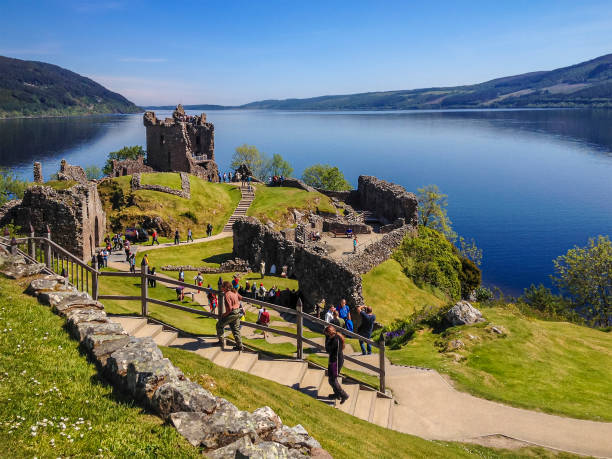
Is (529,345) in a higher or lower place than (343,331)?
lower

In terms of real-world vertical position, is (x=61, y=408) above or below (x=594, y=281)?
above

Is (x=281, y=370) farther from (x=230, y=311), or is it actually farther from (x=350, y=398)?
(x=230, y=311)

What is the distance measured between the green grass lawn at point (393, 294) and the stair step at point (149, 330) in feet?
75.6

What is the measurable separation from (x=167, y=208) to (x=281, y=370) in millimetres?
43967

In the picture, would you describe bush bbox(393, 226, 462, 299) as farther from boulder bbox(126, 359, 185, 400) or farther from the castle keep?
the castle keep

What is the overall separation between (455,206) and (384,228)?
6572 centimetres

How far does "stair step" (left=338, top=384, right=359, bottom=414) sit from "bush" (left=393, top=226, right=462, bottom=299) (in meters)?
30.9

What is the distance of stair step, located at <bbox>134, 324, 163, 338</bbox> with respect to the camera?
52.1 ft

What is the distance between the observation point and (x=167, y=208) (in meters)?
56.7

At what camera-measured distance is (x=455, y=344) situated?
23594mm

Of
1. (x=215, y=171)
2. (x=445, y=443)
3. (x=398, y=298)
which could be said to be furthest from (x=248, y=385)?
(x=215, y=171)

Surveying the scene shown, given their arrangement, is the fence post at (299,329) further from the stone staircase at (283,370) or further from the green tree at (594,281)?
the green tree at (594,281)

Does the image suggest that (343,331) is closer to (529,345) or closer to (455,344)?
(455,344)

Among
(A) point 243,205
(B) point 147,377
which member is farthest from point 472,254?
(B) point 147,377
